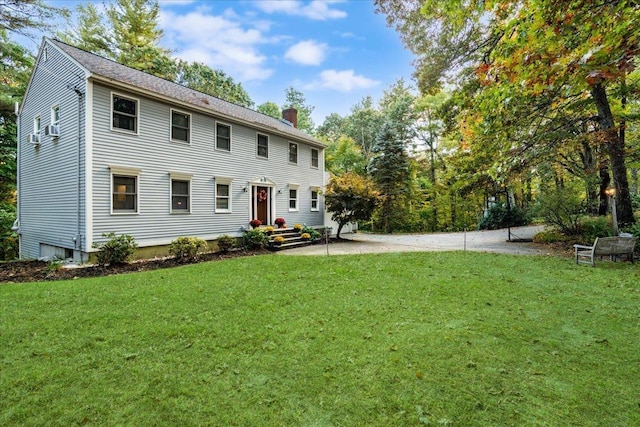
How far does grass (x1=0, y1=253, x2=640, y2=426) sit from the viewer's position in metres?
2.43

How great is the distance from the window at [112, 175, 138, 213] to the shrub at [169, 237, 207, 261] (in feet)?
5.80

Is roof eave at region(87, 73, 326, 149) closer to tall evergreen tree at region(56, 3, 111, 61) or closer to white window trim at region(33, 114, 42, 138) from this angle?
white window trim at region(33, 114, 42, 138)

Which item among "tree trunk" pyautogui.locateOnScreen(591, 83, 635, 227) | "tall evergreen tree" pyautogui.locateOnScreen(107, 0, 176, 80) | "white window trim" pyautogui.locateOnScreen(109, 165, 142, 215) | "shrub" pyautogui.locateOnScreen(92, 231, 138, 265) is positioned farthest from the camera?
Answer: "tall evergreen tree" pyautogui.locateOnScreen(107, 0, 176, 80)

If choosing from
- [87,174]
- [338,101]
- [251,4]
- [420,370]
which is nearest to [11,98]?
[87,174]

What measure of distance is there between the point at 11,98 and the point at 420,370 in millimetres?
21241

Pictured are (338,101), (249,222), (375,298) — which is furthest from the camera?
(338,101)

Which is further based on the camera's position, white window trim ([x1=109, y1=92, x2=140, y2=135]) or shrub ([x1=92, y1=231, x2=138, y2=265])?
white window trim ([x1=109, y1=92, x2=140, y2=135])

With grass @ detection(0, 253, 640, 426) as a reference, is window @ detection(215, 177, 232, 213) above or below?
→ above

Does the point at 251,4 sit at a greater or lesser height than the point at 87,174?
greater

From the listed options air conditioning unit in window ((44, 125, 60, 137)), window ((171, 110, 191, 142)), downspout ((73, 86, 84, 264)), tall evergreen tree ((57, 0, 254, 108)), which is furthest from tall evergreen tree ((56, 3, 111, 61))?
downspout ((73, 86, 84, 264))

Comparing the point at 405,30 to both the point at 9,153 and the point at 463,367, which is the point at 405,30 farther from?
the point at 9,153

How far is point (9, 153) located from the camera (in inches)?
598

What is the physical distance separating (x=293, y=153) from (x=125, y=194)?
8.15 meters

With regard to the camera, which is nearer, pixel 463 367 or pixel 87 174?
pixel 463 367
